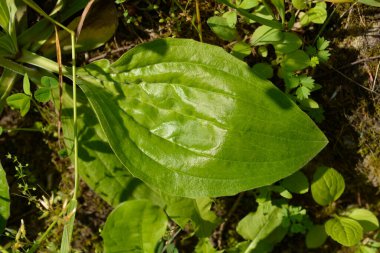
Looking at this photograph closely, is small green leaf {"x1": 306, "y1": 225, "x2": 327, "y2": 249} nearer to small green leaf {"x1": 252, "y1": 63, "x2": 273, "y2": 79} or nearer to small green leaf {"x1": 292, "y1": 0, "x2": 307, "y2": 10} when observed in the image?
small green leaf {"x1": 252, "y1": 63, "x2": 273, "y2": 79}

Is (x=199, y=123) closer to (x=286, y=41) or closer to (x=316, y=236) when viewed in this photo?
(x=286, y=41)

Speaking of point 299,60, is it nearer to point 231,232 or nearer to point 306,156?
point 306,156

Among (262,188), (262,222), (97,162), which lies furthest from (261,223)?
(97,162)

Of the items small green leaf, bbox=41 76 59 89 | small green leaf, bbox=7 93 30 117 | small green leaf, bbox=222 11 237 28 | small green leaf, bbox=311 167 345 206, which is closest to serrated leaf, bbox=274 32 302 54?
small green leaf, bbox=222 11 237 28

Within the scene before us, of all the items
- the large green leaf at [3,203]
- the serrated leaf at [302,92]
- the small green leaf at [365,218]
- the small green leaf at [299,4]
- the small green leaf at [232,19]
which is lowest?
the small green leaf at [365,218]

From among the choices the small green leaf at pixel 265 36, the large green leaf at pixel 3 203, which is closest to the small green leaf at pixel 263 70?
the small green leaf at pixel 265 36

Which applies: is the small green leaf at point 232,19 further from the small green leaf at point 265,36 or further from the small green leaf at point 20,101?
the small green leaf at point 20,101
